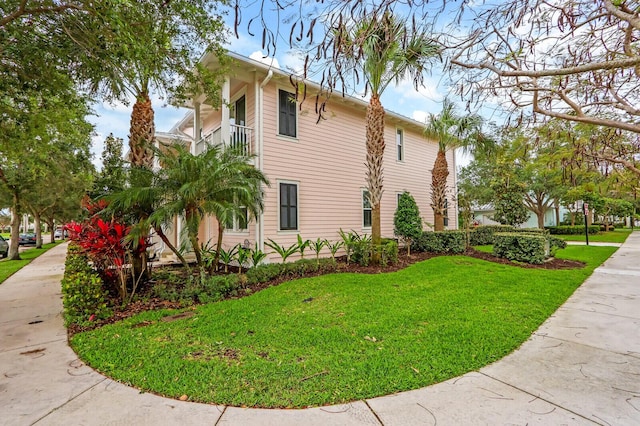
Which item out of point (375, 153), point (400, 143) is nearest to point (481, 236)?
point (400, 143)

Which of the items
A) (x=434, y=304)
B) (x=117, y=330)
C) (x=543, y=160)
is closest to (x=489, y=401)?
(x=434, y=304)

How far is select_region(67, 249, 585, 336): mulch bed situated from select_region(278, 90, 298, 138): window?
449 cm

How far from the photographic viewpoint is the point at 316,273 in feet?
26.5

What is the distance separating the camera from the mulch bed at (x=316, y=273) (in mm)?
4953

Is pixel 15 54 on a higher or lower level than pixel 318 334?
higher

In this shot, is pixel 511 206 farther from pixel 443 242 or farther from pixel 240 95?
pixel 240 95

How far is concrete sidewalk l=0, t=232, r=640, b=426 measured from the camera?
231 centimetres

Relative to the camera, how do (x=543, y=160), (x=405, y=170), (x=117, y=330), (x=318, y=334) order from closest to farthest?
1. (x=318, y=334)
2. (x=117, y=330)
3. (x=543, y=160)
4. (x=405, y=170)

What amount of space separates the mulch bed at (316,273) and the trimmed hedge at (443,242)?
41 cm

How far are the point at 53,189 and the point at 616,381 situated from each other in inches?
893

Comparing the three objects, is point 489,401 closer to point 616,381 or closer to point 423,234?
point 616,381

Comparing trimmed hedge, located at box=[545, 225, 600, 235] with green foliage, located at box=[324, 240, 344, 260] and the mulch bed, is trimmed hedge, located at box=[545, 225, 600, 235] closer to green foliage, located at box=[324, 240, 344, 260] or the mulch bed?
the mulch bed

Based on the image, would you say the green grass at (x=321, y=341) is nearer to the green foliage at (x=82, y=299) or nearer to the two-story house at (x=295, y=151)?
the green foliage at (x=82, y=299)

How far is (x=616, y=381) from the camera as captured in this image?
2.79 meters
